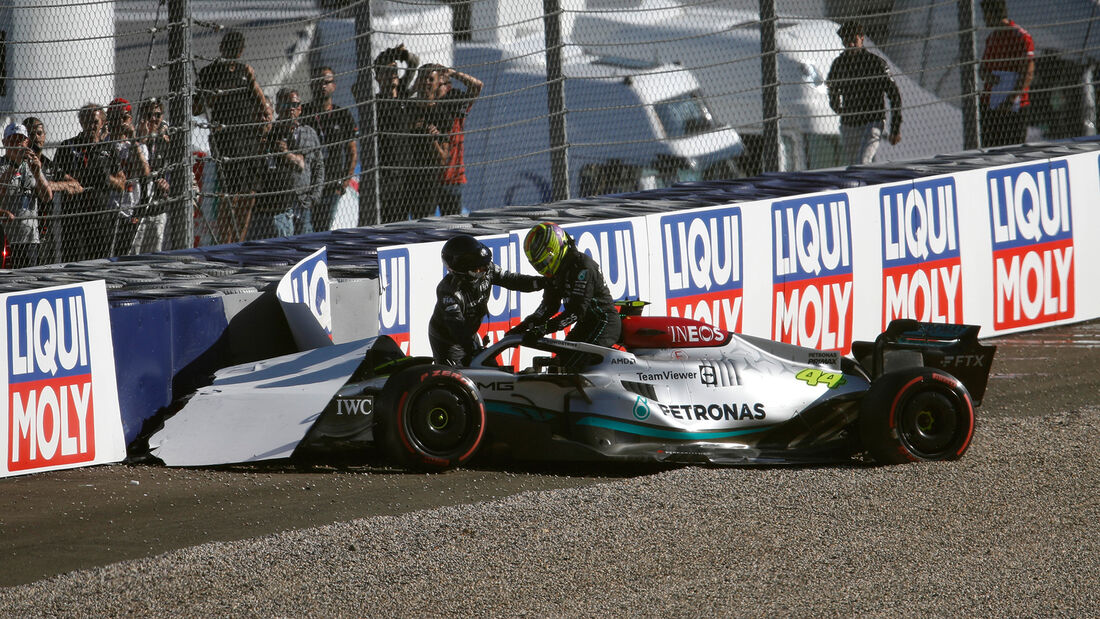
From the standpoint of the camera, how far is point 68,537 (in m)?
6.61

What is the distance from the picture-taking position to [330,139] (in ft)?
35.6

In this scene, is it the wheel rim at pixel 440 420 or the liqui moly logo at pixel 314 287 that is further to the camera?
the liqui moly logo at pixel 314 287

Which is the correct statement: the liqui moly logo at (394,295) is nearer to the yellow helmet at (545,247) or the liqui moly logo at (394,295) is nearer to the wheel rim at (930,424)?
the yellow helmet at (545,247)

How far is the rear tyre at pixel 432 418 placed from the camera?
7523 millimetres

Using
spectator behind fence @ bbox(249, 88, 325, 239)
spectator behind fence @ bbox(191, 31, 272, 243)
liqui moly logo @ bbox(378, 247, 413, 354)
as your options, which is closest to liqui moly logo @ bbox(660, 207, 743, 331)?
liqui moly logo @ bbox(378, 247, 413, 354)

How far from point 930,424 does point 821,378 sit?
627 millimetres

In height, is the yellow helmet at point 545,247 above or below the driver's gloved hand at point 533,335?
above

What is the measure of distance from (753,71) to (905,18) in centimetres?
184

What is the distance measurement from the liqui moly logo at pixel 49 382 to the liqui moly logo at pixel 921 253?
6.28m

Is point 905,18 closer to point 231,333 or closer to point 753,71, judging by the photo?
point 753,71

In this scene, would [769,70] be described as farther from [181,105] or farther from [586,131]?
[181,105]

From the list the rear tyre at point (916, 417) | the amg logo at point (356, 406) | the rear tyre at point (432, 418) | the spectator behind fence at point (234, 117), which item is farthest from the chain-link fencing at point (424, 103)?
the rear tyre at point (916, 417)

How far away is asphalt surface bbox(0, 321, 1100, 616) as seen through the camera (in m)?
5.56

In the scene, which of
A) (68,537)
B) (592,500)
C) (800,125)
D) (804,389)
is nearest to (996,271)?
(800,125)
